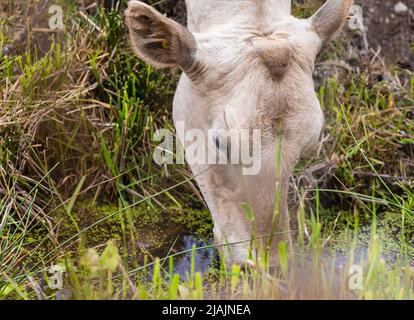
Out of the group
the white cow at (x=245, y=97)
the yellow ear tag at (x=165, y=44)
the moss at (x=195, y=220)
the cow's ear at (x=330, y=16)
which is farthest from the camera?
the moss at (x=195, y=220)

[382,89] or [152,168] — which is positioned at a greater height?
[382,89]

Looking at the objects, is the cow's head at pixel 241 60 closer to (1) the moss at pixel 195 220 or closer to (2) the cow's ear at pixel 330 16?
(2) the cow's ear at pixel 330 16

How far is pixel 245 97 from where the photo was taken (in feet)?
11.3

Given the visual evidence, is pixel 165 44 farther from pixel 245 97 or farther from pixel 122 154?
pixel 122 154

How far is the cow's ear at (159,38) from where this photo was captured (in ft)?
11.4

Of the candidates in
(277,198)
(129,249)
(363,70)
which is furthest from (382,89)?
(277,198)

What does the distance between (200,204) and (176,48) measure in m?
1.74

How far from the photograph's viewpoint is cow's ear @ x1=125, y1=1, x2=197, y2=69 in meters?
3.48

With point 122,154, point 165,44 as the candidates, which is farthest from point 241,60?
point 122,154

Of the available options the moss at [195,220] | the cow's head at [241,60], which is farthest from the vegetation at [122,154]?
the cow's head at [241,60]

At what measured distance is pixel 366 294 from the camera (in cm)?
293

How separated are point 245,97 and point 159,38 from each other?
0.48 meters
